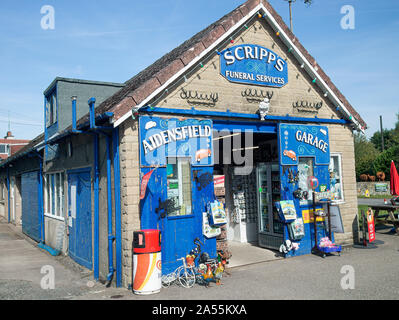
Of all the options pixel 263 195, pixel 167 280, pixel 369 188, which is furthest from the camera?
pixel 369 188

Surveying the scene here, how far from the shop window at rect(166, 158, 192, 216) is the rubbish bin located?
1.00 meters

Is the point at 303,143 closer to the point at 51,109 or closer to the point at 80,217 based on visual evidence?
the point at 80,217

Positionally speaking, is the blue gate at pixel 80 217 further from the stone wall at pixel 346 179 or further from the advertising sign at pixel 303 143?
the stone wall at pixel 346 179

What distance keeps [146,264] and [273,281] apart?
268 centimetres

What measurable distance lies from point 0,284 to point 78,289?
2.09m

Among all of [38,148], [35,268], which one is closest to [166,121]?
[35,268]

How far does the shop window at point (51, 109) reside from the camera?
39.9ft

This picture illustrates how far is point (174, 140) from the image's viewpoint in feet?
25.8

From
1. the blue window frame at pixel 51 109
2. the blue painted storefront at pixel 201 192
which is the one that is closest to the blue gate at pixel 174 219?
the blue painted storefront at pixel 201 192

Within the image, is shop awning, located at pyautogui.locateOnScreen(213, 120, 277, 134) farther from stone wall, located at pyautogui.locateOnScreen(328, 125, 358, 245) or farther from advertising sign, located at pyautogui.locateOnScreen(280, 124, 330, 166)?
stone wall, located at pyautogui.locateOnScreen(328, 125, 358, 245)

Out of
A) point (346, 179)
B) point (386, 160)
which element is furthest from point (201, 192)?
point (386, 160)

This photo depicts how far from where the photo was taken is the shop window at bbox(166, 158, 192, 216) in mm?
7838

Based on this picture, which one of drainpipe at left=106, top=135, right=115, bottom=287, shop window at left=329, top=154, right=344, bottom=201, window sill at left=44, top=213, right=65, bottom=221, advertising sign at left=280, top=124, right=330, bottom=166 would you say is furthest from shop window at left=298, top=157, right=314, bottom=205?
window sill at left=44, top=213, right=65, bottom=221
